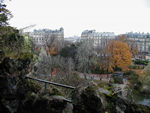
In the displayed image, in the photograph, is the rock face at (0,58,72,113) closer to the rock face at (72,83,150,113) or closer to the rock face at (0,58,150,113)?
the rock face at (0,58,150,113)

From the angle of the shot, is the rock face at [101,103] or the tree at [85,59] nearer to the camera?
the rock face at [101,103]

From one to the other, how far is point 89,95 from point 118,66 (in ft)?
82.0

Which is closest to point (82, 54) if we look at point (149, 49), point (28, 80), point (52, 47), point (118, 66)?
point (118, 66)

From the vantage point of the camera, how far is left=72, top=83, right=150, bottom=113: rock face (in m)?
2.56

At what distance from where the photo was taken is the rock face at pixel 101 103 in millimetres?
2561

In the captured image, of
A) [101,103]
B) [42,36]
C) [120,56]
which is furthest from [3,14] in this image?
[42,36]

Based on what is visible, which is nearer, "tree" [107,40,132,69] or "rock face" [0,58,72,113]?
"rock face" [0,58,72,113]

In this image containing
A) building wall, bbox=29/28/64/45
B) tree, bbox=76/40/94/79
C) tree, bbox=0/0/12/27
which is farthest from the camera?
building wall, bbox=29/28/64/45

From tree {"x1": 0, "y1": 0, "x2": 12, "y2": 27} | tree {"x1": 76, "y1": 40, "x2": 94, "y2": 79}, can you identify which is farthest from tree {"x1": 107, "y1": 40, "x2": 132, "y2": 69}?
tree {"x1": 0, "y1": 0, "x2": 12, "y2": 27}

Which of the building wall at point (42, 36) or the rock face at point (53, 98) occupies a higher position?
the building wall at point (42, 36)

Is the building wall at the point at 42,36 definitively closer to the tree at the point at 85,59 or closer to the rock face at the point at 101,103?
the tree at the point at 85,59

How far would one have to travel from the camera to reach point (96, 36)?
73.1m

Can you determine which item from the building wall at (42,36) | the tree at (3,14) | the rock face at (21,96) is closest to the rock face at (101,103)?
the rock face at (21,96)

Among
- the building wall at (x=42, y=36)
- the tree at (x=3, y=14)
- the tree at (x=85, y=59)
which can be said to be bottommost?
the tree at (x=85, y=59)
